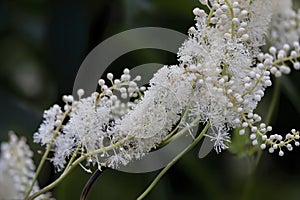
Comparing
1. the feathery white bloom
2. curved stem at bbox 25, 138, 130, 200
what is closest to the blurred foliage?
the feathery white bloom

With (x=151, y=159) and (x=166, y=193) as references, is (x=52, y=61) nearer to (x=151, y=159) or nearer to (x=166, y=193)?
(x=166, y=193)

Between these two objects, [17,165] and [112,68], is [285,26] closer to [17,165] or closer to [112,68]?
[112,68]

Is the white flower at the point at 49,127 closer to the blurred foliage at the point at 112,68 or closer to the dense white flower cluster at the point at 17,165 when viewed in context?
the dense white flower cluster at the point at 17,165

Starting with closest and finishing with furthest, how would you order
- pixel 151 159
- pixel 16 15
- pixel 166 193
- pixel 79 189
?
pixel 151 159 < pixel 79 189 < pixel 166 193 < pixel 16 15

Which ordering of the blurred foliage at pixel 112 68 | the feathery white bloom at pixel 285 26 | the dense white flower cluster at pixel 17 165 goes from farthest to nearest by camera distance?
the blurred foliage at pixel 112 68 < the feathery white bloom at pixel 285 26 < the dense white flower cluster at pixel 17 165

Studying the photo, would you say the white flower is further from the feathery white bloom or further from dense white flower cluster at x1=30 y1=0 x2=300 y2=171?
the feathery white bloom

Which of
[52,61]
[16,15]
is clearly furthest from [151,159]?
[16,15]

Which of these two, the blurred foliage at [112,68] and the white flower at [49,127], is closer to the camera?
the white flower at [49,127]

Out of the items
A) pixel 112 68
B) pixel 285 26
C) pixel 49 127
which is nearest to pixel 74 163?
pixel 49 127

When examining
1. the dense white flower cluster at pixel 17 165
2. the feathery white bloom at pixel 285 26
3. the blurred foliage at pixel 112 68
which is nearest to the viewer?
the dense white flower cluster at pixel 17 165

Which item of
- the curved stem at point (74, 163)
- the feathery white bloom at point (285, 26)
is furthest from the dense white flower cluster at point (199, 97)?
the feathery white bloom at point (285, 26)
